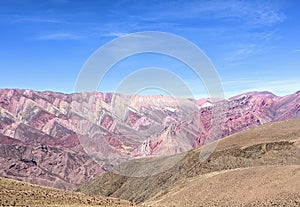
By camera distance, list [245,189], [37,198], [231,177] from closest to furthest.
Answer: [37,198] < [245,189] < [231,177]

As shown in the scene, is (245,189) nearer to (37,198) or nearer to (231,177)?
(231,177)

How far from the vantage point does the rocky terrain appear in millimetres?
76188

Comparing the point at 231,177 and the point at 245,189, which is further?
the point at 231,177

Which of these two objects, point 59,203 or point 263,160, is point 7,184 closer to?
point 59,203

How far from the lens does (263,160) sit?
113 metres

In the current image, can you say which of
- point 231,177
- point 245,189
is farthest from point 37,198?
point 231,177

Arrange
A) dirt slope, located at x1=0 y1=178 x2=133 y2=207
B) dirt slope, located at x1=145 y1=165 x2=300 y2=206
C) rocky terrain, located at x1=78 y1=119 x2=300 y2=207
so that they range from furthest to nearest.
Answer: rocky terrain, located at x1=78 y1=119 x2=300 y2=207
dirt slope, located at x1=145 y1=165 x2=300 y2=206
dirt slope, located at x1=0 y1=178 x2=133 y2=207

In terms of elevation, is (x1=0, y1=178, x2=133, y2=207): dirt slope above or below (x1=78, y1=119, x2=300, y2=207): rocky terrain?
above

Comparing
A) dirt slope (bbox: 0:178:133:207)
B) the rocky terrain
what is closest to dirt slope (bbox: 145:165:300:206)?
the rocky terrain

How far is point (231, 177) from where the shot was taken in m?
91.8

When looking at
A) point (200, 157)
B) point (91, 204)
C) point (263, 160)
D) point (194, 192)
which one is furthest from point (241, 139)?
point (91, 204)

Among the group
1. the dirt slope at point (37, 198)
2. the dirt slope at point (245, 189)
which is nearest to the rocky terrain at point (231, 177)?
the dirt slope at point (245, 189)

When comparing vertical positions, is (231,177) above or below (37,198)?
below

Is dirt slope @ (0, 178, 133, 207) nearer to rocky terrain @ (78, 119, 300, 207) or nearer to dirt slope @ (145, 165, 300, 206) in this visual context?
dirt slope @ (145, 165, 300, 206)
